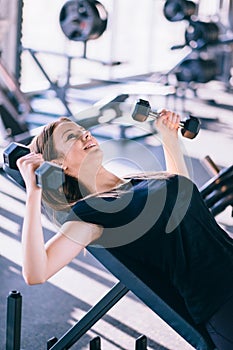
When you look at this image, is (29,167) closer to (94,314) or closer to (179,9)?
(94,314)

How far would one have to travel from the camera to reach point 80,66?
739 centimetres

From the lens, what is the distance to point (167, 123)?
1.80 meters

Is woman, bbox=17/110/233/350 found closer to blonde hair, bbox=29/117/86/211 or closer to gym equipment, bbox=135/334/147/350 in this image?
blonde hair, bbox=29/117/86/211

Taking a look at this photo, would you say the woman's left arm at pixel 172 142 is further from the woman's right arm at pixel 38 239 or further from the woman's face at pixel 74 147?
the woman's right arm at pixel 38 239

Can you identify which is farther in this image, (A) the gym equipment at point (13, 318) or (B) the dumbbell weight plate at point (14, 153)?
(A) the gym equipment at point (13, 318)

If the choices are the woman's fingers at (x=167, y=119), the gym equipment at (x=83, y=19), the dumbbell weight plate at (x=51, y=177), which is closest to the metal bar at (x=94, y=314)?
the woman's fingers at (x=167, y=119)

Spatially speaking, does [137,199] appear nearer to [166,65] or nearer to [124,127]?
[124,127]

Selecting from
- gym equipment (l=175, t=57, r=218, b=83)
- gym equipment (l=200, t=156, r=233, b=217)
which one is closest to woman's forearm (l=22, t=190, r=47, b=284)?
gym equipment (l=200, t=156, r=233, b=217)

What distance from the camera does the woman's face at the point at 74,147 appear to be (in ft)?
5.09

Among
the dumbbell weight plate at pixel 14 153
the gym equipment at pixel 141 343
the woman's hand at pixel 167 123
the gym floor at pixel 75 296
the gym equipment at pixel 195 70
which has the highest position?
the dumbbell weight plate at pixel 14 153

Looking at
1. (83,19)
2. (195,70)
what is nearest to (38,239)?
(83,19)

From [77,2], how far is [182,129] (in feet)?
12.0

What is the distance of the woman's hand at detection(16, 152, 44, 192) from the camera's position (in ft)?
4.38

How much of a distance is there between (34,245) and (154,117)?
55 cm
